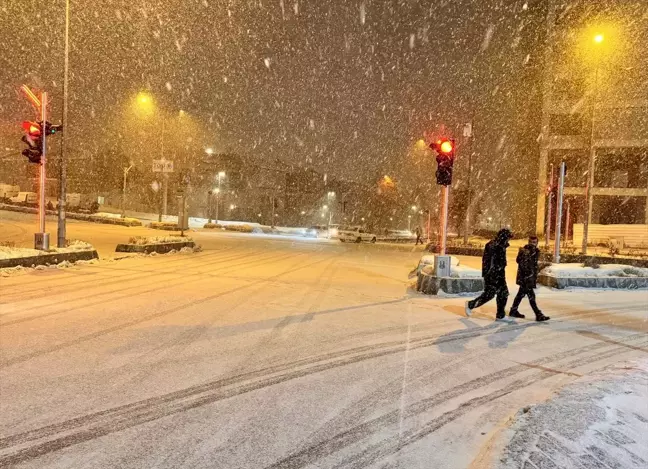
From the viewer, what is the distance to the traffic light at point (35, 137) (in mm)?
14633

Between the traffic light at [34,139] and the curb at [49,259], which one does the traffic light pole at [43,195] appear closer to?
the traffic light at [34,139]

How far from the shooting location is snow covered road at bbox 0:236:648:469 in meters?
3.71

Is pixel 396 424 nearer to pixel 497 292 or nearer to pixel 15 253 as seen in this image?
pixel 497 292

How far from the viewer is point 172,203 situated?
68125mm

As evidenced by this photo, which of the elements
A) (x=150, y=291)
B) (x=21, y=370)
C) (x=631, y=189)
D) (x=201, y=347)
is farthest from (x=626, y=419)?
(x=631, y=189)

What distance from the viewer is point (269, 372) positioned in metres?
5.56

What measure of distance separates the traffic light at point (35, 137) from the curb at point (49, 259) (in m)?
3.05

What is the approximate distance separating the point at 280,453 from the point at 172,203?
224ft

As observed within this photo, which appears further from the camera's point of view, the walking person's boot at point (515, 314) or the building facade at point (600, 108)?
the building facade at point (600, 108)

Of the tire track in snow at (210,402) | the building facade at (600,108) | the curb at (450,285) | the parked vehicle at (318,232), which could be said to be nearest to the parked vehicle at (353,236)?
the parked vehicle at (318,232)

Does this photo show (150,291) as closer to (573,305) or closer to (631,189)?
(573,305)

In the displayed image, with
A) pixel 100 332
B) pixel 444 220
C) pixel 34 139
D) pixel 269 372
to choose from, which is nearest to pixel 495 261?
pixel 444 220

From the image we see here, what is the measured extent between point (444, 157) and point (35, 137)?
12251 millimetres

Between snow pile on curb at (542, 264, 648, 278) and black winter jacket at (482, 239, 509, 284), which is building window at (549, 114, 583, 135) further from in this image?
black winter jacket at (482, 239, 509, 284)
